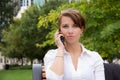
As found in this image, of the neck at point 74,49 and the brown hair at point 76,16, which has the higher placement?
the brown hair at point 76,16

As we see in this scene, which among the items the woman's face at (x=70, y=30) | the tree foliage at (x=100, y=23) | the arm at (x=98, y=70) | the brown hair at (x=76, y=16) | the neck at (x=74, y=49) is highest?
the brown hair at (x=76, y=16)

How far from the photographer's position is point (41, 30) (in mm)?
Answer: 50594

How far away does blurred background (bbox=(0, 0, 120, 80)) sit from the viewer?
11.0 m

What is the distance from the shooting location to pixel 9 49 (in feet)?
186

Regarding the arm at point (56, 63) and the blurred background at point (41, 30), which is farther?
the blurred background at point (41, 30)

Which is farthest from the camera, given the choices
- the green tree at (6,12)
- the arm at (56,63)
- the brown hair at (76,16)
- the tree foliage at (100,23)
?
the green tree at (6,12)

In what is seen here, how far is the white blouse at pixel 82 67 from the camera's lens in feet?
10.2

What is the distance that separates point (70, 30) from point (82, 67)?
0.27 meters

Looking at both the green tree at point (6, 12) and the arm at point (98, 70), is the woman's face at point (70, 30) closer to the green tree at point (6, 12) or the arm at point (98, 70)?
the arm at point (98, 70)

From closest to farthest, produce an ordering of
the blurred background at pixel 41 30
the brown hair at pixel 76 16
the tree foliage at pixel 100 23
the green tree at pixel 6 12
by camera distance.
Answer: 1. the brown hair at pixel 76 16
2. the tree foliage at pixel 100 23
3. the blurred background at pixel 41 30
4. the green tree at pixel 6 12

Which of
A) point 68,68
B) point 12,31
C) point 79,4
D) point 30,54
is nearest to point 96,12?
point 79,4

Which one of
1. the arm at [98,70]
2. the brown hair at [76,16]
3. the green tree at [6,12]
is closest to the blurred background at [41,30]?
the green tree at [6,12]

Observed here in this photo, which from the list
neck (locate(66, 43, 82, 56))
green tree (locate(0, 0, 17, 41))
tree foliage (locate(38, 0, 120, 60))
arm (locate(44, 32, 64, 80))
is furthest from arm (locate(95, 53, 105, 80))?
green tree (locate(0, 0, 17, 41))

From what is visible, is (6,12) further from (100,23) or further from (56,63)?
(56,63)
